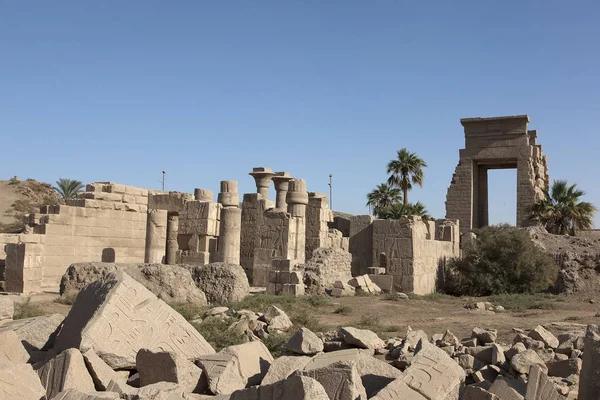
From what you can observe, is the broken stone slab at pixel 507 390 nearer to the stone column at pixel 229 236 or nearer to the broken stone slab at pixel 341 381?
the broken stone slab at pixel 341 381

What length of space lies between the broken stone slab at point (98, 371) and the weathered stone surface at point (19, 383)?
1.60 ft

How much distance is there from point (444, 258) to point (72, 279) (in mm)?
13342

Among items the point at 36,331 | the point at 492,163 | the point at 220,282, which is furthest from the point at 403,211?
the point at 36,331

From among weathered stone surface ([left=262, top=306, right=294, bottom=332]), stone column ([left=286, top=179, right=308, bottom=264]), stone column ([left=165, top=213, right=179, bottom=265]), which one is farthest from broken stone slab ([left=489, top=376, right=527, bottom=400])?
stone column ([left=165, top=213, right=179, bottom=265])

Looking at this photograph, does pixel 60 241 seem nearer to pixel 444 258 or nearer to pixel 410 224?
pixel 410 224

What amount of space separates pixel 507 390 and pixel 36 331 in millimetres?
5332

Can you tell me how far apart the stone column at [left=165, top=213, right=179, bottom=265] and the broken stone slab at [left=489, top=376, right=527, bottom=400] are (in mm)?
14185

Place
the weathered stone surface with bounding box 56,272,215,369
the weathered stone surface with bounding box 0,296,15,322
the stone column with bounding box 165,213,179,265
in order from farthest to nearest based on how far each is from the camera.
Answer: the stone column with bounding box 165,213,179,265
the weathered stone surface with bounding box 0,296,15,322
the weathered stone surface with bounding box 56,272,215,369

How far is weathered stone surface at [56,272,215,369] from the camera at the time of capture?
614 centimetres

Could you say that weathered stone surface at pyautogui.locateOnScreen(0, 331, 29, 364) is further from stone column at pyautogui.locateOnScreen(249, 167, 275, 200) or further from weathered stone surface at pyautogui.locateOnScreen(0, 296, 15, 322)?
stone column at pyautogui.locateOnScreen(249, 167, 275, 200)

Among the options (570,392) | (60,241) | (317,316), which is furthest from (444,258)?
(570,392)

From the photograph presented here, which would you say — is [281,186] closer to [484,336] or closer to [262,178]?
[262,178]

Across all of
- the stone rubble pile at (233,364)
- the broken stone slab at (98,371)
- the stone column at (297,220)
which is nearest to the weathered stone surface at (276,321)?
the stone rubble pile at (233,364)

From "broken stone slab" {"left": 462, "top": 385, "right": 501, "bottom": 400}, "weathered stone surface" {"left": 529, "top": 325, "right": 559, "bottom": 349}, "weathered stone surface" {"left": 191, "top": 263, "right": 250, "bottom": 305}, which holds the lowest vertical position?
"broken stone slab" {"left": 462, "top": 385, "right": 501, "bottom": 400}
